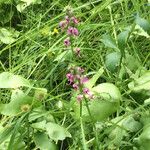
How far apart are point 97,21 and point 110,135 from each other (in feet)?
2.46

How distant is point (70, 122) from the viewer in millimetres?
1261

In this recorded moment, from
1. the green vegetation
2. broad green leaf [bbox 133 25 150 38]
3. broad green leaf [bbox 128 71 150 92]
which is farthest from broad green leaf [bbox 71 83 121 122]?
broad green leaf [bbox 133 25 150 38]

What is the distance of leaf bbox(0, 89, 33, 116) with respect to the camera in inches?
41.8

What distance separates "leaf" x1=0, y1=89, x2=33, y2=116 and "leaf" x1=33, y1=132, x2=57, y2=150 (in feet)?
0.23

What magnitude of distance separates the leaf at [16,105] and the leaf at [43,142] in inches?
2.8

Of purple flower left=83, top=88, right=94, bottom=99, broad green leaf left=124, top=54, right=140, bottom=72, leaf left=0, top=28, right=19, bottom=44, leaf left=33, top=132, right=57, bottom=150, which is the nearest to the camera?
purple flower left=83, top=88, right=94, bottom=99

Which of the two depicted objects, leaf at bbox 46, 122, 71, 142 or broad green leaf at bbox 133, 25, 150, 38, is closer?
leaf at bbox 46, 122, 71, 142

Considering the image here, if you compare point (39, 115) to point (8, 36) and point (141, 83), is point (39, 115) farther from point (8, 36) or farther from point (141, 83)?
point (8, 36)

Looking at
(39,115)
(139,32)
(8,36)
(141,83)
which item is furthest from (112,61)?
(8,36)

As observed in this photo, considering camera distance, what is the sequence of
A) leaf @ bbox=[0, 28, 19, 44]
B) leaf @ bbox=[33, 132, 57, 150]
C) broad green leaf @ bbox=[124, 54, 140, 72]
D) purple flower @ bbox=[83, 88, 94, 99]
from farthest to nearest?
leaf @ bbox=[0, 28, 19, 44] → broad green leaf @ bbox=[124, 54, 140, 72] → leaf @ bbox=[33, 132, 57, 150] → purple flower @ bbox=[83, 88, 94, 99]

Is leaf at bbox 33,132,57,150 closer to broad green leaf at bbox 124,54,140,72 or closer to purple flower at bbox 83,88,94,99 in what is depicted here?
purple flower at bbox 83,88,94,99

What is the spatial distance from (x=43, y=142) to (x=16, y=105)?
0.11 meters

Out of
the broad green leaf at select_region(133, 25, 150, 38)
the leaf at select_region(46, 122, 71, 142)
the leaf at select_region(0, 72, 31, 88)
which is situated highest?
the leaf at select_region(0, 72, 31, 88)

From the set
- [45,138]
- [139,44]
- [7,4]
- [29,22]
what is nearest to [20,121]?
[45,138]
